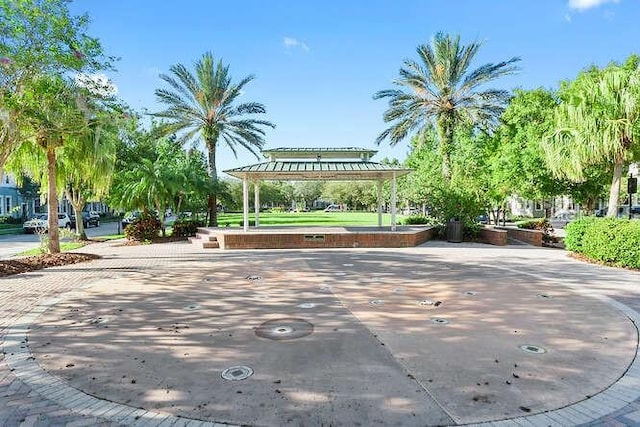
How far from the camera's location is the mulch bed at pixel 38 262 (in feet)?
35.1

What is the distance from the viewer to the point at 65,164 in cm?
1495

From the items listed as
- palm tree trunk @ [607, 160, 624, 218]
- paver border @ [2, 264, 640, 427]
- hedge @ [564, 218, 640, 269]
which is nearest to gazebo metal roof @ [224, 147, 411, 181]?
hedge @ [564, 218, 640, 269]

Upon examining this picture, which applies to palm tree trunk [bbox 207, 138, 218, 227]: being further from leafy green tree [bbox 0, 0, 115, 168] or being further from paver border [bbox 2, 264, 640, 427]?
paver border [bbox 2, 264, 640, 427]

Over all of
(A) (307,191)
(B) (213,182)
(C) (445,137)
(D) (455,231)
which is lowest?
(D) (455,231)

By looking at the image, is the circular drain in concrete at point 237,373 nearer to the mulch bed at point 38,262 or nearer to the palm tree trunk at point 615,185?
the mulch bed at point 38,262

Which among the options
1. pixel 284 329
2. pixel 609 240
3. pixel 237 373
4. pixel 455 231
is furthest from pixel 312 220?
pixel 237 373

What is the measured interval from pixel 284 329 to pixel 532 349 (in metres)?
3.17

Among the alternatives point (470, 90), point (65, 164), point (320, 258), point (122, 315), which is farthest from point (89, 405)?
point (470, 90)

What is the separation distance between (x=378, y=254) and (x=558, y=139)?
7.05 meters

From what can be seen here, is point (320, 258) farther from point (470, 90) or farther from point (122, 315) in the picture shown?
point (470, 90)

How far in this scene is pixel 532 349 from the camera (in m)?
4.86

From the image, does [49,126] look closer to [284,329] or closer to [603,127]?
[284,329]

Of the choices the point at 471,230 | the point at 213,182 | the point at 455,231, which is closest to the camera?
the point at 455,231

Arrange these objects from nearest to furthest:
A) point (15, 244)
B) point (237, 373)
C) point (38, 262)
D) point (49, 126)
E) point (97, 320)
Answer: point (237, 373)
point (97, 320)
point (49, 126)
point (38, 262)
point (15, 244)
